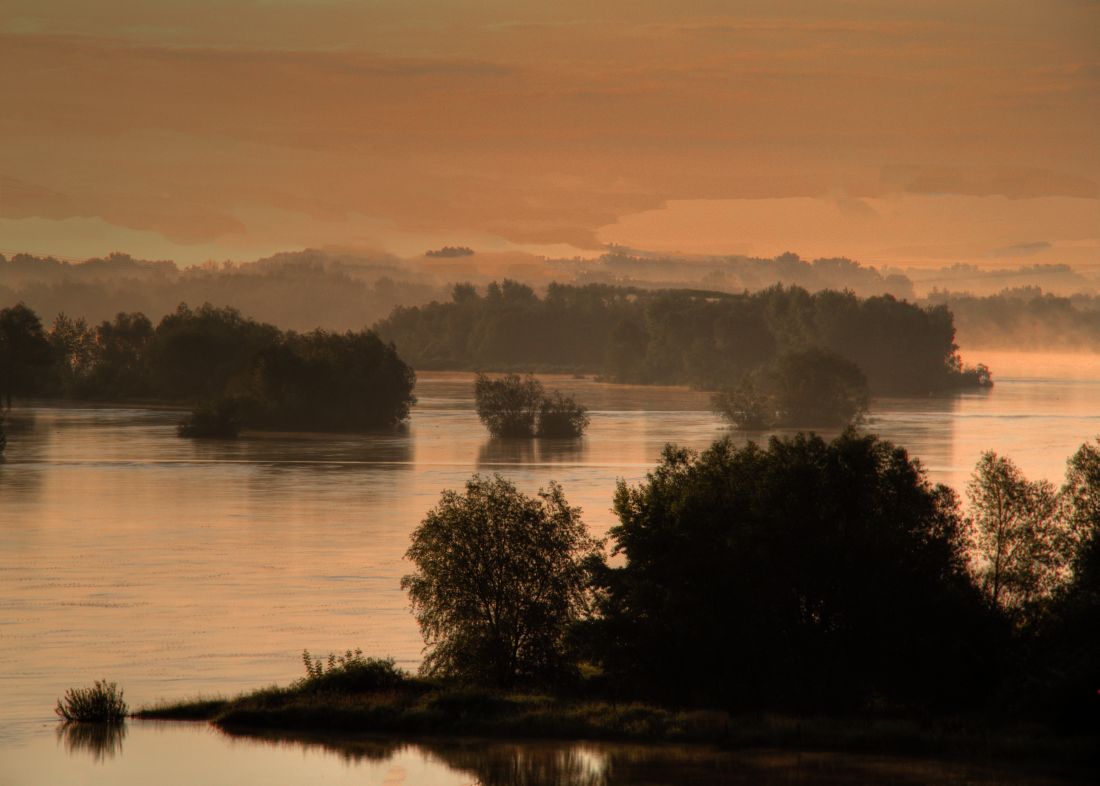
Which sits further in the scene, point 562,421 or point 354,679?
point 562,421

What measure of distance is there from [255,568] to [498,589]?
27436 millimetres

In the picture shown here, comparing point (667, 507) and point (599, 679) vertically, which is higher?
point (667, 507)

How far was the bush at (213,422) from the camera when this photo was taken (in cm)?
13538

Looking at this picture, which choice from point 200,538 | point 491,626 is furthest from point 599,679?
point 200,538

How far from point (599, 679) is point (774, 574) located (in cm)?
579

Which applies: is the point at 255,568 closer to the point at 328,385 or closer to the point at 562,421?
the point at 562,421

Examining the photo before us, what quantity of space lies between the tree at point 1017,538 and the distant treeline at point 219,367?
9980 centimetres

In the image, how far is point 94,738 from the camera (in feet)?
128

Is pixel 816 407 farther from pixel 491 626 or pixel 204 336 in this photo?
pixel 491 626

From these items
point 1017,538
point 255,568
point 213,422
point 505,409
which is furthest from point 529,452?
point 1017,538

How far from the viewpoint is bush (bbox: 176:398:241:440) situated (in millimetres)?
135375

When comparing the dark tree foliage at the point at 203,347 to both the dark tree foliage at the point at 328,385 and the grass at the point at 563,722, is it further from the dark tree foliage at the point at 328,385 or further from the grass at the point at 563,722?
the grass at the point at 563,722

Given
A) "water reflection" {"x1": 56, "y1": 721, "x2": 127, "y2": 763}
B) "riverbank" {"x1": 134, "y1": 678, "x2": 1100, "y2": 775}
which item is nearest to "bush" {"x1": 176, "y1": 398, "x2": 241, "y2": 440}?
"riverbank" {"x1": 134, "y1": 678, "x2": 1100, "y2": 775}

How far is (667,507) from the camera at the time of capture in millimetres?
44062
